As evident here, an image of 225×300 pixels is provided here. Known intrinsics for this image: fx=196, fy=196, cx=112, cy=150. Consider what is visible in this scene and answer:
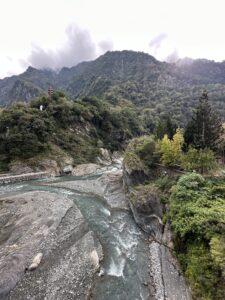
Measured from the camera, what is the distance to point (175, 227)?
718 inches

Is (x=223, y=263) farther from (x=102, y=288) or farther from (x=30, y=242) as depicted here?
(x=30, y=242)

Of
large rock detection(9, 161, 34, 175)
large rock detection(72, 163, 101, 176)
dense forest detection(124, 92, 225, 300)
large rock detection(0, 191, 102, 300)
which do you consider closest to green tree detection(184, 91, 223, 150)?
dense forest detection(124, 92, 225, 300)

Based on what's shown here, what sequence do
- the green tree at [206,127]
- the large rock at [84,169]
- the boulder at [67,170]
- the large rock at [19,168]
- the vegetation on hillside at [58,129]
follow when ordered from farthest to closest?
the vegetation on hillside at [58,129]
the boulder at [67,170]
the large rock at [84,169]
the large rock at [19,168]
the green tree at [206,127]

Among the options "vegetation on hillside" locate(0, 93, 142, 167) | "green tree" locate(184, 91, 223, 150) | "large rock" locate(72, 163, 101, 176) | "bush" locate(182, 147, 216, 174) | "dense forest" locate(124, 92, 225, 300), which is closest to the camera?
"dense forest" locate(124, 92, 225, 300)

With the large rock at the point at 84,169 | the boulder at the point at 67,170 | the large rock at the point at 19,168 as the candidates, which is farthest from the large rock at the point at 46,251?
the boulder at the point at 67,170

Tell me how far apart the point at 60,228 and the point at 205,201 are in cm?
1645

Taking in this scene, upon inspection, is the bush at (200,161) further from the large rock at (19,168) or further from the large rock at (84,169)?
the large rock at (19,168)

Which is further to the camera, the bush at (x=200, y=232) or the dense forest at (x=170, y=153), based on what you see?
the dense forest at (x=170, y=153)

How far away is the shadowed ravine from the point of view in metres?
14.6

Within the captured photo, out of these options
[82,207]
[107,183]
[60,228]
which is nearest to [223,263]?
[60,228]

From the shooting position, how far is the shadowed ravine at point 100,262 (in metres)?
14.6

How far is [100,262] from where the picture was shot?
17.8 metres

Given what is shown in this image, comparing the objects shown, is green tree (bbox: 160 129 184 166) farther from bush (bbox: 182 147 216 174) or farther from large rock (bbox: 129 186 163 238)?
large rock (bbox: 129 186 163 238)

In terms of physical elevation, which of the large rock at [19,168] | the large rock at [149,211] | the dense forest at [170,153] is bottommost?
the large rock at [19,168]
